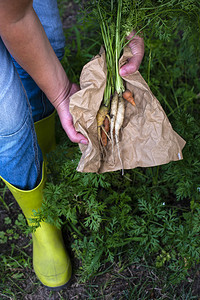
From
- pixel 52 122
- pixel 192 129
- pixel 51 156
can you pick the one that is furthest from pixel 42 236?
pixel 192 129

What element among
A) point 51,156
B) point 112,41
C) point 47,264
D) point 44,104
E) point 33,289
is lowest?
point 33,289

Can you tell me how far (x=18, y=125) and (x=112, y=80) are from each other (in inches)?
19.9

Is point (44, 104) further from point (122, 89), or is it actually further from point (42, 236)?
point (42, 236)

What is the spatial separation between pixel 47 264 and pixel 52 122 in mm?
841

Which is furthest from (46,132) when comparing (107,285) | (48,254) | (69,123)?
(107,285)

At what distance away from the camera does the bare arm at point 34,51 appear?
3.08ft

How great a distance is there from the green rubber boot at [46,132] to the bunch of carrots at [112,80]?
447 millimetres

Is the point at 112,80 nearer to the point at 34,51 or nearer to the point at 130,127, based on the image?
the point at 130,127

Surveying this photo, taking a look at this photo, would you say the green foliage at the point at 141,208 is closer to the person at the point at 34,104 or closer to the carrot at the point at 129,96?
the person at the point at 34,104

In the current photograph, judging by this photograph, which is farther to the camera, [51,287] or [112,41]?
[51,287]

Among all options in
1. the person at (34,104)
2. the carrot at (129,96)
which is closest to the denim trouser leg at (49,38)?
the person at (34,104)

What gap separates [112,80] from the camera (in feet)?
4.64

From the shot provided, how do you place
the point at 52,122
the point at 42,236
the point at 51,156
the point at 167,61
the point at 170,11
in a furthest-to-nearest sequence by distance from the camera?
the point at 167,61
the point at 52,122
the point at 51,156
the point at 42,236
the point at 170,11

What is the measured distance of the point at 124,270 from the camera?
1.57 meters
